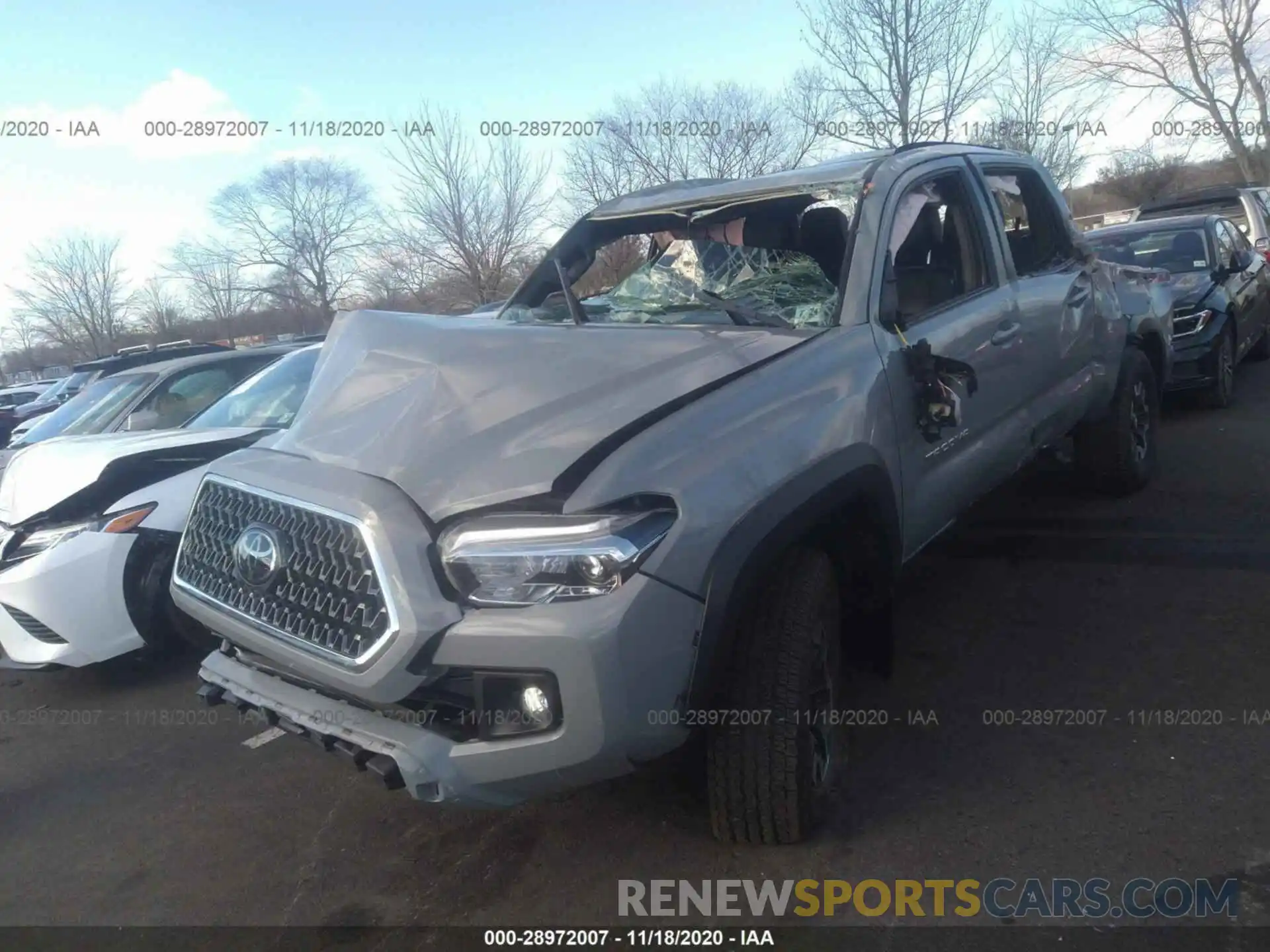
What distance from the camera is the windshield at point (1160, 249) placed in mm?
8562

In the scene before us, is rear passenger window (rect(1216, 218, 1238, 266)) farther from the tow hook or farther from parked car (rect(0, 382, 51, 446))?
parked car (rect(0, 382, 51, 446))

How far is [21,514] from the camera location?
462 cm

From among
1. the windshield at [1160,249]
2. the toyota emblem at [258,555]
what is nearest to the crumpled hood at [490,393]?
the toyota emblem at [258,555]

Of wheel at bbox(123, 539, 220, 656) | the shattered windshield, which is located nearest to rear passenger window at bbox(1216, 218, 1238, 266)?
the shattered windshield

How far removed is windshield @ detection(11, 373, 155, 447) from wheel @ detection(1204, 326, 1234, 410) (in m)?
8.18

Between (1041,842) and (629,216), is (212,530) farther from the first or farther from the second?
(1041,842)

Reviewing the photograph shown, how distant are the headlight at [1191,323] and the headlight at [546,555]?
7.04 metres

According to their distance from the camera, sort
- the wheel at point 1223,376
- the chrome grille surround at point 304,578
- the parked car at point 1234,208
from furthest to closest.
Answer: the parked car at point 1234,208 < the wheel at point 1223,376 < the chrome grille surround at point 304,578

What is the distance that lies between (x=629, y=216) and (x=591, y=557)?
7.86 ft

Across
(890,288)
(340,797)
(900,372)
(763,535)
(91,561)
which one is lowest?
(340,797)

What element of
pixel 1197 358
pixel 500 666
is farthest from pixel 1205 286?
pixel 500 666

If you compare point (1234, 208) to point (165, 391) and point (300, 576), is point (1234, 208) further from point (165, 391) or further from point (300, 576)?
point (300, 576)

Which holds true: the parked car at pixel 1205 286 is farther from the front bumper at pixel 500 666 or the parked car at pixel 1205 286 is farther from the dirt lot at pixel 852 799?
the front bumper at pixel 500 666

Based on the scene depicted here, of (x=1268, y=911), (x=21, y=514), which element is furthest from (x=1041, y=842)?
(x=21, y=514)
